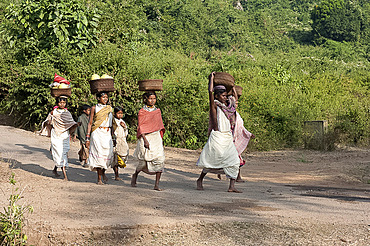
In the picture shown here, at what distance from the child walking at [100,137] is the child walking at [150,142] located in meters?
0.55

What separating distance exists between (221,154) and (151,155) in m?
1.14

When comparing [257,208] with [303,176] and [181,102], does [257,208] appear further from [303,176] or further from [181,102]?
[181,102]

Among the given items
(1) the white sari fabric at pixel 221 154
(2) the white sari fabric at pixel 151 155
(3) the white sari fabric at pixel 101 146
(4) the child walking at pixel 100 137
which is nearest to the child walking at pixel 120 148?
(4) the child walking at pixel 100 137

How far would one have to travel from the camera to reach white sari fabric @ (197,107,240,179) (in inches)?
279

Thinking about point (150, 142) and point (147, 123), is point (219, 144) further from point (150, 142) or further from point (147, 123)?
point (147, 123)

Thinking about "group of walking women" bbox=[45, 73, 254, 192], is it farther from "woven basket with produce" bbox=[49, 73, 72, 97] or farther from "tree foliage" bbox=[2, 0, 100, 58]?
"tree foliage" bbox=[2, 0, 100, 58]

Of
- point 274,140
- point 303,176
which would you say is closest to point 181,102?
point 274,140

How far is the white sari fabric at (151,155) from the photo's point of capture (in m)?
7.21

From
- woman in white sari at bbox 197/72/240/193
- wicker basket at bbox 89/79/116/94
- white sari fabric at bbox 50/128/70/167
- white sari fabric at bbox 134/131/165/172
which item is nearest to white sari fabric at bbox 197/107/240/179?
woman in white sari at bbox 197/72/240/193

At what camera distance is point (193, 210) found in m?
5.47

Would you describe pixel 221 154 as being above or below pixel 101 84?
below

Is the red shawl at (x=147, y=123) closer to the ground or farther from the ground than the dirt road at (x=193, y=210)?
farther from the ground

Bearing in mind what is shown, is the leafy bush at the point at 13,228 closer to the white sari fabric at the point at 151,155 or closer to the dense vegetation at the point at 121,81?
the white sari fabric at the point at 151,155

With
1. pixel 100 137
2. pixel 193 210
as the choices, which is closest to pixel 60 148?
pixel 100 137
